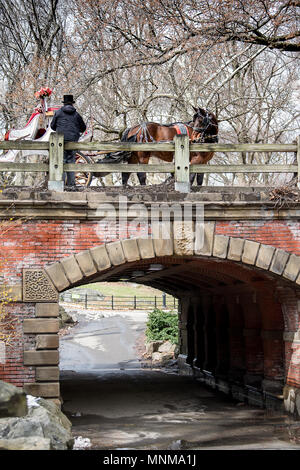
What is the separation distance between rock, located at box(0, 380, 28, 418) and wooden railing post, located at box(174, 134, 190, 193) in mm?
5114

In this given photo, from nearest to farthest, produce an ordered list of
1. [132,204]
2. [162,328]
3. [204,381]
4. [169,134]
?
Result: 1. [132,204]
2. [169,134]
3. [204,381]
4. [162,328]


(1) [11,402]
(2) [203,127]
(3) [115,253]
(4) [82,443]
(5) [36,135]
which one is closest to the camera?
(1) [11,402]

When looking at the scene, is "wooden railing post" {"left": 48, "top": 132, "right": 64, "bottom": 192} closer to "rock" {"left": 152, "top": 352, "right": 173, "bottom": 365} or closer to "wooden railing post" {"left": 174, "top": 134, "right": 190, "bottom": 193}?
"wooden railing post" {"left": 174, "top": 134, "right": 190, "bottom": 193}

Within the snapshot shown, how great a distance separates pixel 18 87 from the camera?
70.8 ft

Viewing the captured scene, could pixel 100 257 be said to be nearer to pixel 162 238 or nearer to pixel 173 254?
pixel 162 238

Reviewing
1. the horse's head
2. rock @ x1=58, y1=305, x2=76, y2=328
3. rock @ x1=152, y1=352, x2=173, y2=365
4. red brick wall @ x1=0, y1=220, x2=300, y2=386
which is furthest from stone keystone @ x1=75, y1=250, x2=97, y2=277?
rock @ x1=58, y1=305, x2=76, y2=328

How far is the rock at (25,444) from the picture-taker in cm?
751

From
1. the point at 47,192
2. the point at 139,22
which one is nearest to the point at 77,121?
the point at 47,192

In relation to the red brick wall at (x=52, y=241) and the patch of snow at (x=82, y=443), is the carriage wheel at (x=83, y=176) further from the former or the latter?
the patch of snow at (x=82, y=443)

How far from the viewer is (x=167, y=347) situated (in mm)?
26422

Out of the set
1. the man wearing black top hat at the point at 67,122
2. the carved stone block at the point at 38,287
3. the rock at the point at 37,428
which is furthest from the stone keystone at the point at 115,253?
the rock at the point at 37,428

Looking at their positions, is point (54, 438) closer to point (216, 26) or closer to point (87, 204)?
point (87, 204)

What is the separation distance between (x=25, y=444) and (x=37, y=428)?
412mm

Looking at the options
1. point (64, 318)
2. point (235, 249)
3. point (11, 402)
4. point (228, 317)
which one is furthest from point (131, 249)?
point (64, 318)
